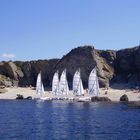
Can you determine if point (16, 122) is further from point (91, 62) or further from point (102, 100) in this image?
point (91, 62)

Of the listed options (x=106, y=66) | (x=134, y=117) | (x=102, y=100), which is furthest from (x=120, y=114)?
(x=106, y=66)

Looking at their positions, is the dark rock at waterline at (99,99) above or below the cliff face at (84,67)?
below

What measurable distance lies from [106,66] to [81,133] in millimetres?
97989

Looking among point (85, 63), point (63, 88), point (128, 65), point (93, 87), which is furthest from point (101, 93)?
point (128, 65)

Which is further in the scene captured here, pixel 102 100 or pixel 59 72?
pixel 59 72

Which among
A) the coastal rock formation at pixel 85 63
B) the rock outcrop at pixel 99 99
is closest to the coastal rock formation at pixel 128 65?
the coastal rock formation at pixel 85 63

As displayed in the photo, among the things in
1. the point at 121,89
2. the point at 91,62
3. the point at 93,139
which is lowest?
the point at 93,139

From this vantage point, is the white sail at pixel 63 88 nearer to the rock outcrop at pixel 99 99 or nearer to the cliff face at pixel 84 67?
the rock outcrop at pixel 99 99

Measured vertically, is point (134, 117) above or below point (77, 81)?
below

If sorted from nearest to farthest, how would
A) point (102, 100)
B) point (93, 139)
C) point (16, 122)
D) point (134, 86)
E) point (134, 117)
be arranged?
point (93, 139) < point (16, 122) < point (134, 117) < point (102, 100) < point (134, 86)

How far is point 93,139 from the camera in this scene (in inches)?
1977

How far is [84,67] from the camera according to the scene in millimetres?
149125

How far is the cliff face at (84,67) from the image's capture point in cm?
14800

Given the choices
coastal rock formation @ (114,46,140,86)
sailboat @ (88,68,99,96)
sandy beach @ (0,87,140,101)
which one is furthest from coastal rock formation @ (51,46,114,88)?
sailboat @ (88,68,99,96)
